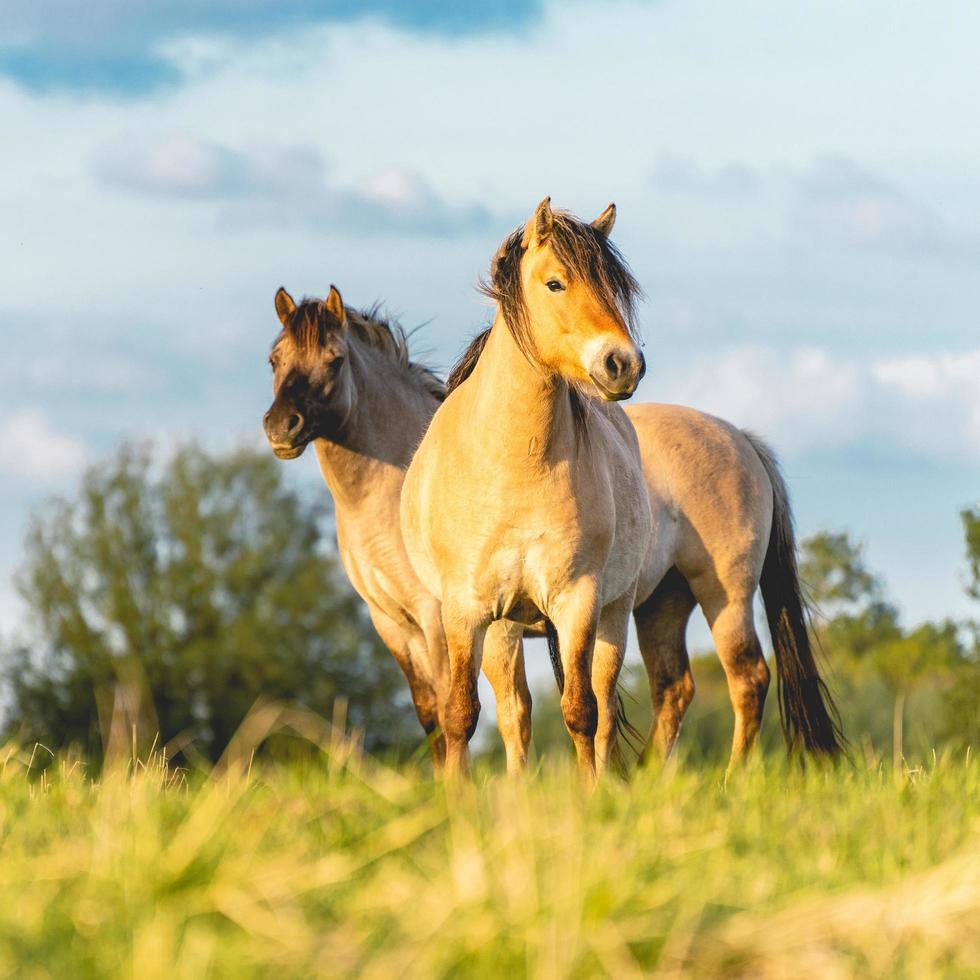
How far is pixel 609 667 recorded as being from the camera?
7.59 m

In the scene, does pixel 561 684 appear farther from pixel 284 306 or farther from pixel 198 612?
pixel 198 612

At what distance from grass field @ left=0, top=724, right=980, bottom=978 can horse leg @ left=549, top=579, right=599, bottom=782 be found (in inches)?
91.2

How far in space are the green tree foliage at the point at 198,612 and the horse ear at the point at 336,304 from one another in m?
24.8

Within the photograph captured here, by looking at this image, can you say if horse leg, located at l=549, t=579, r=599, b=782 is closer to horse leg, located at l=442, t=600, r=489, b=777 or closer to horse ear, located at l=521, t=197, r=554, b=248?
horse leg, located at l=442, t=600, r=489, b=777

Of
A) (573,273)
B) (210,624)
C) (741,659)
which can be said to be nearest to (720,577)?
(741,659)

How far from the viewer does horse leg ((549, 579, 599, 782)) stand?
6.71m

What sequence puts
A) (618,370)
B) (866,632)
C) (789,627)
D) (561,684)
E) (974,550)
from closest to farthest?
(618,370) < (561,684) < (789,627) < (974,550) < (866,632)

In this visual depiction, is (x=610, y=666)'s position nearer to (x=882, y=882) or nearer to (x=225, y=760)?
(x=225, y=760)

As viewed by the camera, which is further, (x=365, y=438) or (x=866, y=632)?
(x=866, y=632)

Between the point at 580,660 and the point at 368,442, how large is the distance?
A: 11.6 ft

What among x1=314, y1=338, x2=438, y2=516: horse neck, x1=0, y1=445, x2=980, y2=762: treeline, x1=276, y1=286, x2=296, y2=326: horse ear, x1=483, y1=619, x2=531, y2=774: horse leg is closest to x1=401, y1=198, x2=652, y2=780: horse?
x1=483, y1=619, x2=531, y2=774: horse leg

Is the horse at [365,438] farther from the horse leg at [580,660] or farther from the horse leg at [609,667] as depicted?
the horse leg at [580,660]

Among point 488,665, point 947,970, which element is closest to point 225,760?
point 947,970

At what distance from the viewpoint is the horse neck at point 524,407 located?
22.3ft
